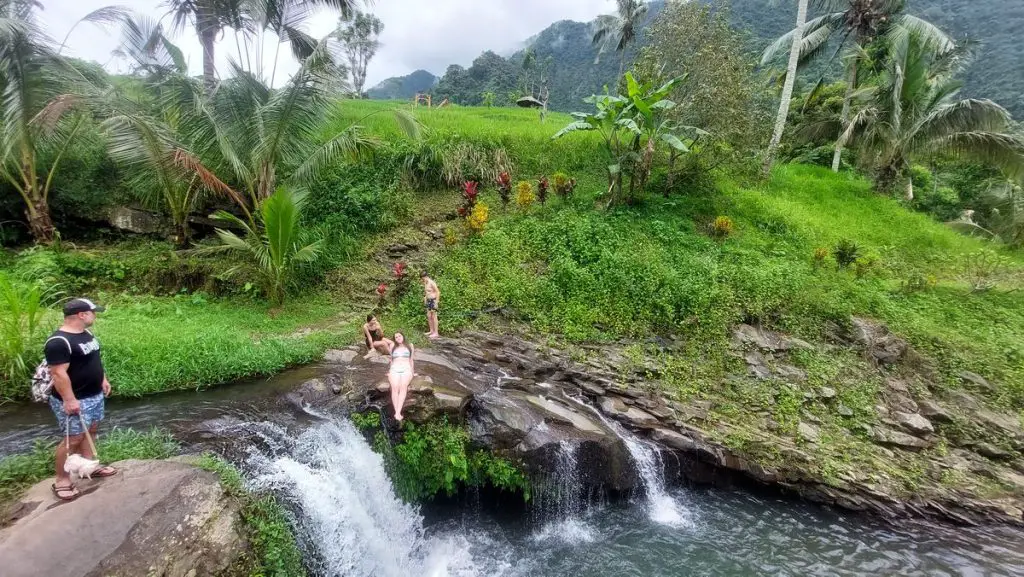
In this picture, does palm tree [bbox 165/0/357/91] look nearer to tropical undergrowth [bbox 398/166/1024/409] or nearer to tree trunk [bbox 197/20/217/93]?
tree trunk [bbox 197/20/217/93]

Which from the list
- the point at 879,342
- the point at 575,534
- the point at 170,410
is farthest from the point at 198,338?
the point at 879,342

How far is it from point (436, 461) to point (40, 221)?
10.7m

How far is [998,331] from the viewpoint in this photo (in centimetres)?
909

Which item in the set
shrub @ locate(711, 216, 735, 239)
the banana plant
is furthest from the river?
the banana plant

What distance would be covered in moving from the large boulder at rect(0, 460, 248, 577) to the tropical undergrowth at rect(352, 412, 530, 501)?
1.80 m

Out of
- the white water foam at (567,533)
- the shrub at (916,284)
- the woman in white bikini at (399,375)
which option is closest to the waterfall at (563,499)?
the white water foam at (567,533)

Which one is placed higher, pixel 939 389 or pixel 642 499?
pixel 939 389

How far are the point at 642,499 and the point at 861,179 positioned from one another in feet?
56.7

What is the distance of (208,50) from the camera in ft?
38.8

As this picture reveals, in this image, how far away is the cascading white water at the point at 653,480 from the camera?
6.29 metres

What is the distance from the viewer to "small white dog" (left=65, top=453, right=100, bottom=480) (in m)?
3.74

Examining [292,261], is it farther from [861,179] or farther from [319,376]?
[861,179]

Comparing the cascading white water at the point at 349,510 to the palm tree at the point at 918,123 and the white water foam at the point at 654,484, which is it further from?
the palm tree at the point at 918,123

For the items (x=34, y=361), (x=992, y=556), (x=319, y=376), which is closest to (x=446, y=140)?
(x=319, y=376)
